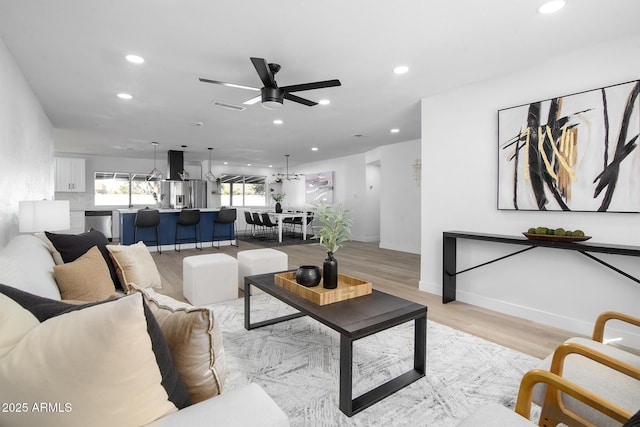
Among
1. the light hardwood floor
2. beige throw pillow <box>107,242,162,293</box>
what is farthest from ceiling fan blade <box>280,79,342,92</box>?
the light hardwood floor

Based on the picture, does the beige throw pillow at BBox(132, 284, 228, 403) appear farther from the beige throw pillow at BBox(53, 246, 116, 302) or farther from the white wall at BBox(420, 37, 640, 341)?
the white wall at BBox(420, 37, 640, 341)

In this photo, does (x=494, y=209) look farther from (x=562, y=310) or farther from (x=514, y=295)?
(x=562, y=310)

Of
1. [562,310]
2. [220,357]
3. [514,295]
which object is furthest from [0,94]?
[562,310]

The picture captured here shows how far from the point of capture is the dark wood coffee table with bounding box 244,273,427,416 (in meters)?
1.70

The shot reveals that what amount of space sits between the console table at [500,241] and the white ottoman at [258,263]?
1.97 m

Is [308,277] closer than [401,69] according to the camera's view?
Yes

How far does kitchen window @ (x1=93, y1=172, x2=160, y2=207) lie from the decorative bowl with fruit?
9.34 metres

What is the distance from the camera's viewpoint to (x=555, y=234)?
2.67 metres

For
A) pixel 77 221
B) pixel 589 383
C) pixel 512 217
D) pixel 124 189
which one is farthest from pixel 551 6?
pixel 124 189

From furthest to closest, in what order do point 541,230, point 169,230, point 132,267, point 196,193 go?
point 196,193, point 169,230, point 541,230, point 132,267

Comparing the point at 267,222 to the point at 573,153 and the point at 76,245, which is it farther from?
the point at 573,153

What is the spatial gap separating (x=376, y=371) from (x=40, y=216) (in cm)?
300

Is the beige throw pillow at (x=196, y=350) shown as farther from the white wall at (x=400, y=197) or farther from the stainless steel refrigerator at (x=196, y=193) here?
the stainless steel refrigerator at (x=196, y=193)

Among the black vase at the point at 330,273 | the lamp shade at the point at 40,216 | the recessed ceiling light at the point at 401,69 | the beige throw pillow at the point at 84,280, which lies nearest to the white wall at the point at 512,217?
the recessed ceiling light at the point at 401,69
